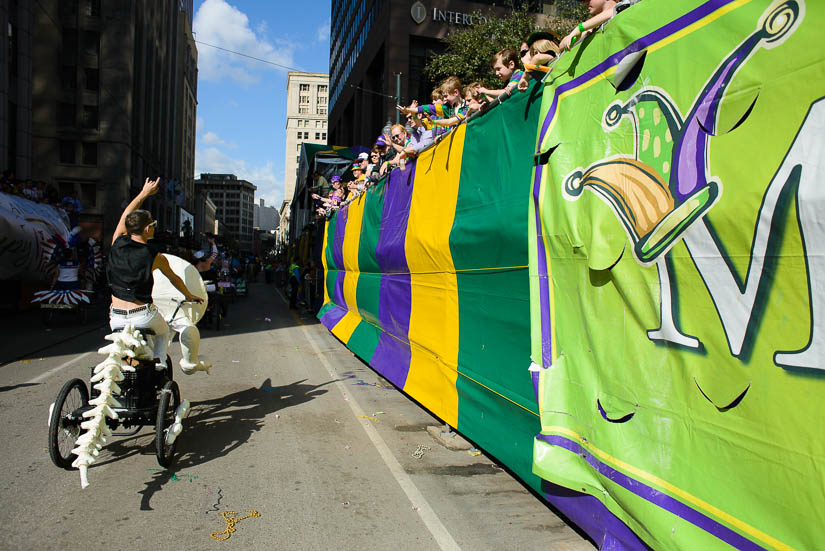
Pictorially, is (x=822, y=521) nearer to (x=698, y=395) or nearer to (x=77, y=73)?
(x=698, y=395)

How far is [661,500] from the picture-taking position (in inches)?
105

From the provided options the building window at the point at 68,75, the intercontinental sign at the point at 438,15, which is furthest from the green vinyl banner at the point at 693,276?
the building window at the point at 68,75

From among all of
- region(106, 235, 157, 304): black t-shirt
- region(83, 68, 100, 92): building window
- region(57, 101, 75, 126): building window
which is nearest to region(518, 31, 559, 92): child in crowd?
region(106, 235, 157, 304): black t-shirt

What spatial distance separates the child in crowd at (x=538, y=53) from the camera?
4.09 metres

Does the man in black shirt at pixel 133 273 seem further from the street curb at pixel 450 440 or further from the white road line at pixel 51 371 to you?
the white road line at pixel 51 371

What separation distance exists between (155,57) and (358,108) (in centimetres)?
2621

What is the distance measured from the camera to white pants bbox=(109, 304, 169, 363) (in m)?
4.60

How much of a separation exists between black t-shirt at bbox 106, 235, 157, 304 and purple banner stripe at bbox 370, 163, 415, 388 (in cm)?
337

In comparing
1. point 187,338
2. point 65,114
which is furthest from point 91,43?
point 187,338

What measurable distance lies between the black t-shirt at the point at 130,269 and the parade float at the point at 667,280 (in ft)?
9.58

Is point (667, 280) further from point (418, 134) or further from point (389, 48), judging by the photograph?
point (389, 48)

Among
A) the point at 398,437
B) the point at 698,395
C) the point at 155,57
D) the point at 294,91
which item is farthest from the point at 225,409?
the point at 294,91

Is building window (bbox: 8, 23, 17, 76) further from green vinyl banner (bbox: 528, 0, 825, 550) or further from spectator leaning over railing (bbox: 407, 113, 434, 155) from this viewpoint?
green vinyl banner (bbox: 528, 0, 825, 550)

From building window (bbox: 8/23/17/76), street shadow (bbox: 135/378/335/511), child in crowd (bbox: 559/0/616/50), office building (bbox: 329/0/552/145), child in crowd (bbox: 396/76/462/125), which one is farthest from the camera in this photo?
office building (bbox: 329/0/552/145)
